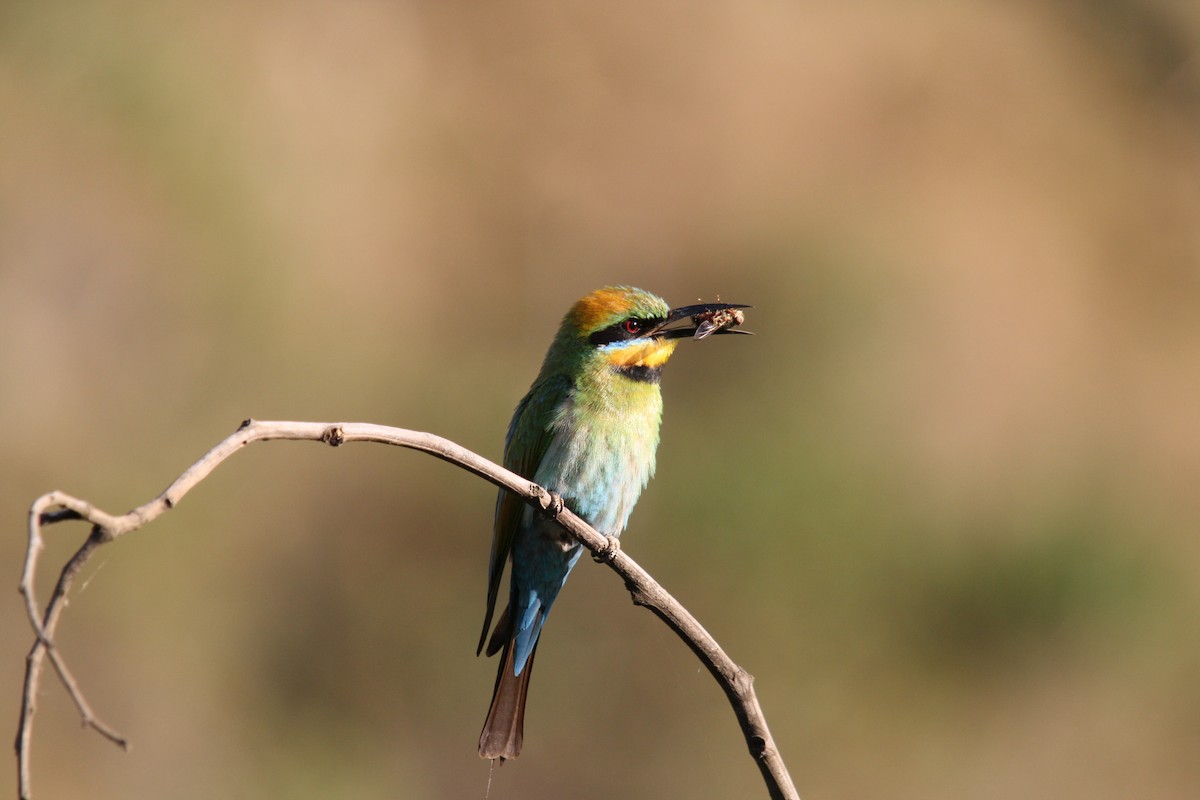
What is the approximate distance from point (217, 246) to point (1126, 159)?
4.88 m

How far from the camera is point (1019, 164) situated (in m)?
6.59

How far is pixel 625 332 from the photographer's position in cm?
266

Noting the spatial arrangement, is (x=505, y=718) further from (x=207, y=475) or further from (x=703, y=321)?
(x=207, y=475)

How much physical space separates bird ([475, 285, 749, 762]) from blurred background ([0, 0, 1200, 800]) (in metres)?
1.62

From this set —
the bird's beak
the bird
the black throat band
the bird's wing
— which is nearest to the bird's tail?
the bird

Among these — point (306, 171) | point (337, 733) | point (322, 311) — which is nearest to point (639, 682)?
point (337, 733)

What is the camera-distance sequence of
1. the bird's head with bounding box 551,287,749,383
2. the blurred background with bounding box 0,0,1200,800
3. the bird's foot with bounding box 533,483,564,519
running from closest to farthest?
the bird's foot with bounding box 533,483,564,519
the bird's head with bounding box 551,287,749,383
the blurred background with bounding box 0,0,1200,800

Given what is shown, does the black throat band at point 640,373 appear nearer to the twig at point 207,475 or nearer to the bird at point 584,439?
the bird at point 584,439

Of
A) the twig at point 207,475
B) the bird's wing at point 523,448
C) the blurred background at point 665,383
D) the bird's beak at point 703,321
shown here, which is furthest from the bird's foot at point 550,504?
the blurred background at point 665,383

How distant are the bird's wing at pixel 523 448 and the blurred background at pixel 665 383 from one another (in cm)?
162

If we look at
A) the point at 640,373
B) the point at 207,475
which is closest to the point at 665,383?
the point at 640,373

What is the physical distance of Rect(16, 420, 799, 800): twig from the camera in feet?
2.74

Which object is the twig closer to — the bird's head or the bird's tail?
the bird's tail

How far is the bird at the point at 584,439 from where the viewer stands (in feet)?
8.35
